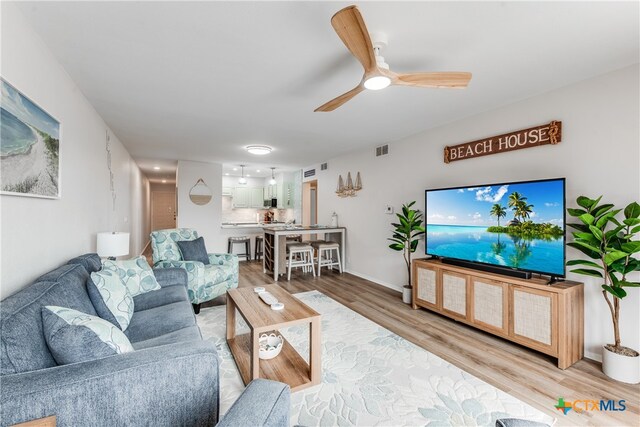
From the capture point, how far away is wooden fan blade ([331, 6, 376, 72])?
1.35 m

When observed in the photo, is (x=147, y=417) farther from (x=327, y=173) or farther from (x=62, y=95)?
(x=327, y=173)

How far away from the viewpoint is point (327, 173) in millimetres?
6449

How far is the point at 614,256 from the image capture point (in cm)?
197

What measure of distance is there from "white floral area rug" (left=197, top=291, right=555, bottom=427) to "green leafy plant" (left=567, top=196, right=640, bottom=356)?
3.58 ft

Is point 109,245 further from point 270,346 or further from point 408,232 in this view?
point 408,232

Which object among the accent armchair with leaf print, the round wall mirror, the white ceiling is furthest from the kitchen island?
the white ceiling

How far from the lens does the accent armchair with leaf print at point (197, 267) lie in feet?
10.9

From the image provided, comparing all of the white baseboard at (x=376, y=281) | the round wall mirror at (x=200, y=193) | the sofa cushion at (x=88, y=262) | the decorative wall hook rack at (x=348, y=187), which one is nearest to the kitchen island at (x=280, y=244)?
the white baseboard at (x=376, y=281)

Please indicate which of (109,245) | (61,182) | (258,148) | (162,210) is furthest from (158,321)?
(162,210)

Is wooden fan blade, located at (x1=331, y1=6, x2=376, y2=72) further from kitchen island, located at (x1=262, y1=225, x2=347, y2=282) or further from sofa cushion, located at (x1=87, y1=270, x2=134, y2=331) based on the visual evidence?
kitchen island, located at (x1=262, y1=225, x2=347, y2=282)

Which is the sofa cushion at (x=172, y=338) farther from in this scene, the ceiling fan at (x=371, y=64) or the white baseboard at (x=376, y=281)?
the white baseboard at (x=376, y=281)

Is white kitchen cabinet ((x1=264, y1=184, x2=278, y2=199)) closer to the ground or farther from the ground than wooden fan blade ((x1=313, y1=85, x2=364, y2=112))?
closer to the ground

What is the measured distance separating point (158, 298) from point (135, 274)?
29 centimetres

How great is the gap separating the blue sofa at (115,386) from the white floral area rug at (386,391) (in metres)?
0.83
